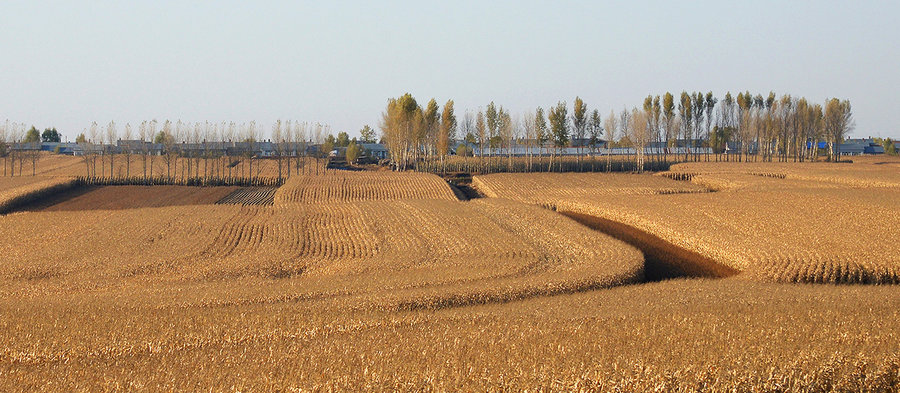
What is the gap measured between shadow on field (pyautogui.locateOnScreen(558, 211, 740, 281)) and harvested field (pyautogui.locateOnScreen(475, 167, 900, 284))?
47cm

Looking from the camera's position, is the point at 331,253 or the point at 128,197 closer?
the point at 331,253

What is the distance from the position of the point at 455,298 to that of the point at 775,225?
2131 centimetres

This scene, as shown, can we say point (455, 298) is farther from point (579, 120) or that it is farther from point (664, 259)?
point (579, 120)

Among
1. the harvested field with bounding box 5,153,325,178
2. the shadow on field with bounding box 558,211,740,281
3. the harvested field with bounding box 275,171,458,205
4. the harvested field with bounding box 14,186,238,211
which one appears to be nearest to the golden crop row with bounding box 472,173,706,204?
the harvested field with bounding box 275,171,458,205

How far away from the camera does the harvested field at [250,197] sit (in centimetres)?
5825

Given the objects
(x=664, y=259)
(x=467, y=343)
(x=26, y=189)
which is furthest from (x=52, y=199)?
(x=467, y=343)

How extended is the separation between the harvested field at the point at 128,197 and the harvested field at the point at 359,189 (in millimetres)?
6542

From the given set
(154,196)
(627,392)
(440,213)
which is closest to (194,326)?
(627,392)

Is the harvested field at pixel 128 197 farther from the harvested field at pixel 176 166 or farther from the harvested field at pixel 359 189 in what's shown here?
the harvested field at pixel 176 166

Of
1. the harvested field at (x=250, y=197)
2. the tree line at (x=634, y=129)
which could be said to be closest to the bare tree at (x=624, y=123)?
the tree line at (x=634, y=129)

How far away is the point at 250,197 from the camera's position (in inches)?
2453

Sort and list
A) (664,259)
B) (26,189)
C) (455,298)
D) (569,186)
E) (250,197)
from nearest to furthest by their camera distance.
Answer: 1. (455,298)
2. (664,259)
3. (26,189)
4. (250,197)
5. (569,186)

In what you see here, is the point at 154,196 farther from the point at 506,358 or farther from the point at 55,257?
the point at 506,358

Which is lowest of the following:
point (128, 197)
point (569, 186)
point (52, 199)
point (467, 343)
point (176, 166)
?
point (467, 343)
